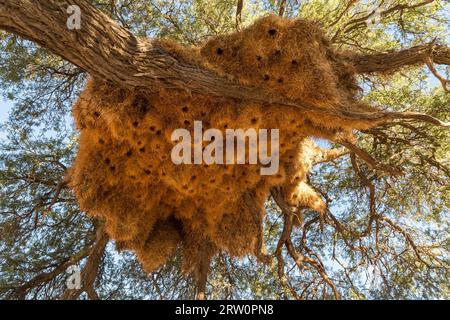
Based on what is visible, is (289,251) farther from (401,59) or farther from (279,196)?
(401,59)

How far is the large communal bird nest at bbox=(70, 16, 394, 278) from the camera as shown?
5371 millimetres

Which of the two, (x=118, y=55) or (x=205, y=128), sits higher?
(x=118, y=55)

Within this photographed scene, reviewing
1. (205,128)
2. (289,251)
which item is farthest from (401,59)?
(289,251)

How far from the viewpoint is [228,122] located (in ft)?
18.5

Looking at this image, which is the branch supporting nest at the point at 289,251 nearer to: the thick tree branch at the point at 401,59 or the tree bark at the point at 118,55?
the tree bark at the point at 118,55

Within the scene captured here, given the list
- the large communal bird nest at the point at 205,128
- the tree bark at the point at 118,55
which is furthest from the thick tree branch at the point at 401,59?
the large communal bird nest at the point at 205,128

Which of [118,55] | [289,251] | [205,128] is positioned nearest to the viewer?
[118,55]

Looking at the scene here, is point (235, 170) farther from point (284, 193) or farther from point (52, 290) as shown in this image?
point (52, 290)

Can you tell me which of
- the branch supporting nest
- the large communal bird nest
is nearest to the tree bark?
the large communal bird nest

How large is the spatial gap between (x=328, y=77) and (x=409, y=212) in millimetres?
3886

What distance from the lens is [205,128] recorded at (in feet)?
19.0

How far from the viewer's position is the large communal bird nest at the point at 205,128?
5371mm

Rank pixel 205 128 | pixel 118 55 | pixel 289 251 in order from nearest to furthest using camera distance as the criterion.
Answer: pixel 118 55
pixel 205 128
pixel 289 251

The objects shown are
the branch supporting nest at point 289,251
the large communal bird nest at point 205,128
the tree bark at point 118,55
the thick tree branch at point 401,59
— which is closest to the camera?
the tree bark at point 118,55
